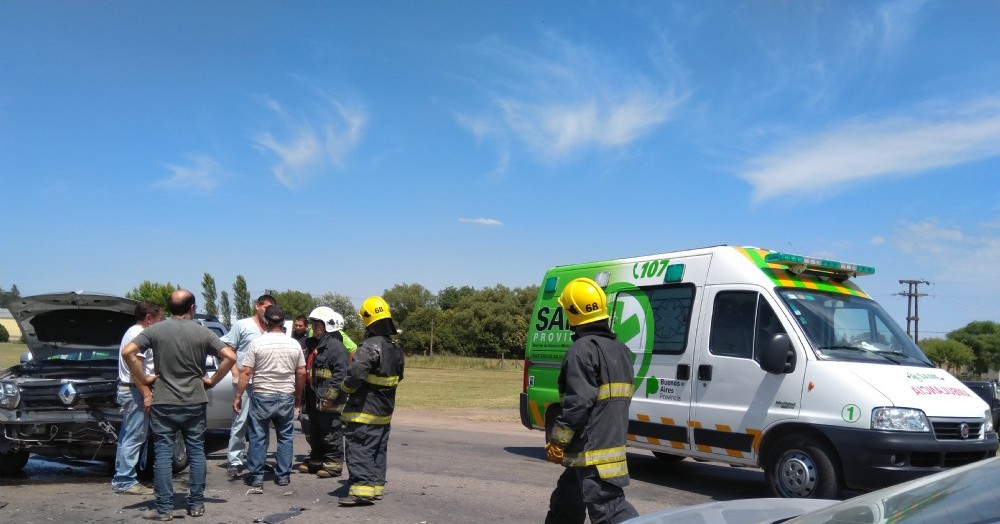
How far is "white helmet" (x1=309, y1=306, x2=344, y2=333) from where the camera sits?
905cm

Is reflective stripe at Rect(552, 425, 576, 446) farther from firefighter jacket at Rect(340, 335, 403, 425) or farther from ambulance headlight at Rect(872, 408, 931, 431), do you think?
ambulance headlight at Rect(872, 408, 931, 431)

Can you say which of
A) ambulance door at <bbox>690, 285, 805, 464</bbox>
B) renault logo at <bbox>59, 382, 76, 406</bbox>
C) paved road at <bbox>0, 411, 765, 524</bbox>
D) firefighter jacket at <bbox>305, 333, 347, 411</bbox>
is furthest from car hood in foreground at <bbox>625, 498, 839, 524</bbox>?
renault logo at <bbox>59, 382, 76, 406</bbox>

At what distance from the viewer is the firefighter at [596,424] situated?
175 inches

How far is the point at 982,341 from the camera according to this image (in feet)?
289

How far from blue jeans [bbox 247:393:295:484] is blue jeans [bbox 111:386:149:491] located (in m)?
0.99

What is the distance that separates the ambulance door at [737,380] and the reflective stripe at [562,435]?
377 cm

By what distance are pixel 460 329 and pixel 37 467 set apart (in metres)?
74.7

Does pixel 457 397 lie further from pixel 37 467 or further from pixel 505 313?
pixel 505 313

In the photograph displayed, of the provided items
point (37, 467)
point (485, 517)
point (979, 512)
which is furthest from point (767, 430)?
point (37, 467)

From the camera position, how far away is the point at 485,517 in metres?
6.97

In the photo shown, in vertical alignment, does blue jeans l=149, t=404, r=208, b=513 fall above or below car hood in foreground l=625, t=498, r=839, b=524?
below

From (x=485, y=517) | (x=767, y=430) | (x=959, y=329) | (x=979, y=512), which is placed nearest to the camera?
(x=979, y=512)

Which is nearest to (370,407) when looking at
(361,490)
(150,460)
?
(361,490)

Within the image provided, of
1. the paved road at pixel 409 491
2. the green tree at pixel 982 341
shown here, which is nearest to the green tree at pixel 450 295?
the green tree at pixel 982 341
